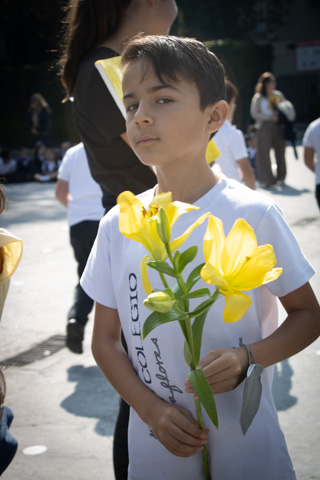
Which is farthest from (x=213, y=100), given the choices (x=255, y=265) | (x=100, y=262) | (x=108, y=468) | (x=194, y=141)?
(x=108, y=468)

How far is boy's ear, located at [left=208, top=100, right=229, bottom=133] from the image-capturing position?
186 cm

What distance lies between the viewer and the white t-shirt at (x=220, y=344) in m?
1.71

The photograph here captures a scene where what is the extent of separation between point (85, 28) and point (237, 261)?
150cm

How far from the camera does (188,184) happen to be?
185 centimetres

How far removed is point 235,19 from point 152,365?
1561 inches

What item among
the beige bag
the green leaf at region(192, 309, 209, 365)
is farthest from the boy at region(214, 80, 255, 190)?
the beige bag

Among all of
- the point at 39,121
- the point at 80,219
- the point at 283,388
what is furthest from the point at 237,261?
the point at 39,121

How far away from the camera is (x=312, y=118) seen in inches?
1163

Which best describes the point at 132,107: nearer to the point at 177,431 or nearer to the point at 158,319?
the point at 158,319

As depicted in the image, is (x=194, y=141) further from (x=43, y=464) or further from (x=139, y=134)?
(x=43, y=464)

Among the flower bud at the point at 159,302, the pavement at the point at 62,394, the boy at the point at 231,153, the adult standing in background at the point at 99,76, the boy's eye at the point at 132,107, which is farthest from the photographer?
the boy at the point at 231,153

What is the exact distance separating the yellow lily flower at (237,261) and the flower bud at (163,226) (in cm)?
7

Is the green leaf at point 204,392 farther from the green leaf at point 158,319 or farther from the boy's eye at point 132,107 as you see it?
the boy's eye at point 132,107

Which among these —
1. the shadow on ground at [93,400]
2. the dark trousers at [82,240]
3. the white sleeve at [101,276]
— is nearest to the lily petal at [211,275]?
the white sleeve at [101,276]
